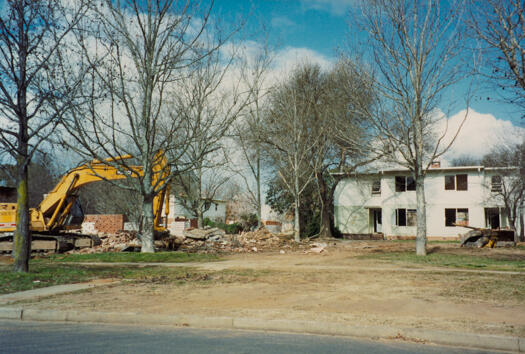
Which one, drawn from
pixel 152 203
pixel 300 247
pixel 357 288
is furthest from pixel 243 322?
pixel 300 247

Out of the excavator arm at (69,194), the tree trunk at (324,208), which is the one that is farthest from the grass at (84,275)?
the tree trunk at (324,208)

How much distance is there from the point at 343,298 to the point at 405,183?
104 ft

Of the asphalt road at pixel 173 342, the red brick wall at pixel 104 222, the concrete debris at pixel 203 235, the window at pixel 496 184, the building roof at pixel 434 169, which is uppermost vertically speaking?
the building roof at pixel 434 169

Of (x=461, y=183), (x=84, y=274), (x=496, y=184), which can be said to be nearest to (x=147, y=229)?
(x=84, y=274)

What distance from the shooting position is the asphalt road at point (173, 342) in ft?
18.7

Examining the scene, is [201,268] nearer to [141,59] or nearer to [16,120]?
[16,120]

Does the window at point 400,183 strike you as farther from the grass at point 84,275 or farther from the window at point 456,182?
the grass at point 84,275

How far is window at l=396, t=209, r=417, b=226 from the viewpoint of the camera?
125 ft

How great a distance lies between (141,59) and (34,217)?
8.96 meters

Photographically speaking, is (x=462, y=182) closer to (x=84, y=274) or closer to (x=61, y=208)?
(x=61, y=208)

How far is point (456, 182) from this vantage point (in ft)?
123

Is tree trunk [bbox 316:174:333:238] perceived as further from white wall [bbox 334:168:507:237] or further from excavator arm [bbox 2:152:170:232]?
excavator arm [bbox 2:152:170:232]

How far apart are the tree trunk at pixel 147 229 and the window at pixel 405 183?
25.0 m

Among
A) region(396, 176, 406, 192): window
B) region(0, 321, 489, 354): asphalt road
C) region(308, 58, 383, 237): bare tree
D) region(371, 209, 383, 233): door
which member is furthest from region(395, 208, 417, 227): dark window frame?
region(0, 321, 489, 354): asphalt road
